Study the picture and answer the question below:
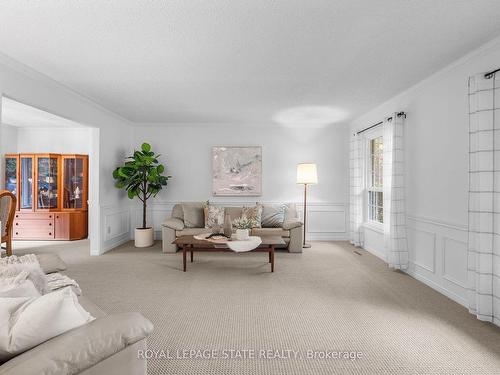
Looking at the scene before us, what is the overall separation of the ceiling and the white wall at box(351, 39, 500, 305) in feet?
0.63

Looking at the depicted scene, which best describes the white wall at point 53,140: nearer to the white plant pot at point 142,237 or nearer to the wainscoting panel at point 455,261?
the white plant pot at point 142,237

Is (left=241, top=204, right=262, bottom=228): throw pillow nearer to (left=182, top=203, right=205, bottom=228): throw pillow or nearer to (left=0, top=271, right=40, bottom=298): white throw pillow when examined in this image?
(left=182, top=203, right=205, bottom=228): throw pillow

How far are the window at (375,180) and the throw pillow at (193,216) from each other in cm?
320

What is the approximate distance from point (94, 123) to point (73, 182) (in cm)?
228

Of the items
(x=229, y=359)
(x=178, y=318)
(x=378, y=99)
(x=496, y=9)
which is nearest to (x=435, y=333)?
(x=229, y=359)

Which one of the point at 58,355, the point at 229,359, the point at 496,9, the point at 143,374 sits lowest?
the point at 229,359

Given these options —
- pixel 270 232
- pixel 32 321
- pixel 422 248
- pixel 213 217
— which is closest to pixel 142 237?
pixel 213 217

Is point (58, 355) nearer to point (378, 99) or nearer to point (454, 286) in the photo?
point (454, 286)

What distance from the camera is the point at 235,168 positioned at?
6438 millimetres

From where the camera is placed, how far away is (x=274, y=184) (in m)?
6.51

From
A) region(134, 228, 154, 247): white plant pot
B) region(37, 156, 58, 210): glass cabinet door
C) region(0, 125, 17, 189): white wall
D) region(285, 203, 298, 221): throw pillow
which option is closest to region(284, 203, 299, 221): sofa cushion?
region(285, 203, 298, 221): throw pillow

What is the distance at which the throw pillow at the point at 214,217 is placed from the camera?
220 inches

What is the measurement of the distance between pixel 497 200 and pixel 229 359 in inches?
103

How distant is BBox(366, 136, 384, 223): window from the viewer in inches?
207
